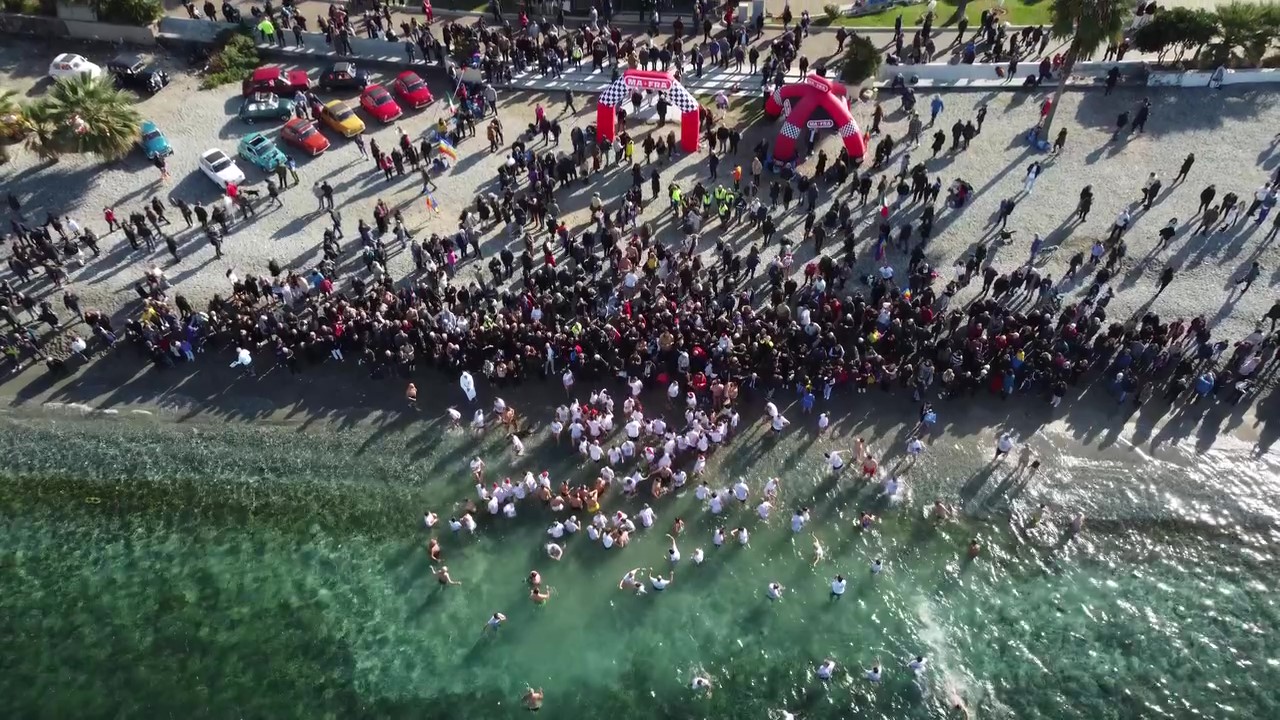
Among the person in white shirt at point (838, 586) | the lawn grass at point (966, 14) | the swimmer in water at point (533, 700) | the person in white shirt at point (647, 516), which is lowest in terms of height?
the swimmer in water at point (533, 700)

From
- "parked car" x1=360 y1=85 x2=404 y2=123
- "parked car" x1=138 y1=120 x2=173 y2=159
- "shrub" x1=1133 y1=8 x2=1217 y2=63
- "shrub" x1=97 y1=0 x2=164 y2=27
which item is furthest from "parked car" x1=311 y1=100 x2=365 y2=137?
"shrub" x1=1133 y1=8 x2=1217 y2=63

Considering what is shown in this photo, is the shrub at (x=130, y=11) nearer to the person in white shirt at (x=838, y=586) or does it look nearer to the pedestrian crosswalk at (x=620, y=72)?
the pedestrian crosswalk at (x=620, y=72)

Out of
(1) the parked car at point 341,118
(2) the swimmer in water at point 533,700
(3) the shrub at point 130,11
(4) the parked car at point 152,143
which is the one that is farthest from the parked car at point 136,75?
(2) the swimmer in water at point 533,700

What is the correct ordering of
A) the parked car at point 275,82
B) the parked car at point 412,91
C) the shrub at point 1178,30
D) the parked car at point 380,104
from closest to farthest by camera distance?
the parked car at point 380,104 < the shrub at point 1178,30 < the parked car at point 412,91 < the parked car at point 275,82

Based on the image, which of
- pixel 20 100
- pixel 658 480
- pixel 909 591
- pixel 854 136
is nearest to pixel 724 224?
pixel 854 136

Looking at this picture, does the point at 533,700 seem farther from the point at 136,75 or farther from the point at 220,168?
the point at 136,75

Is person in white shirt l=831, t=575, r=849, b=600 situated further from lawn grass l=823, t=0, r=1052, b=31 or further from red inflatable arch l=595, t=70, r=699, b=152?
lawn grass l=823, t=0, r=1052, b=31

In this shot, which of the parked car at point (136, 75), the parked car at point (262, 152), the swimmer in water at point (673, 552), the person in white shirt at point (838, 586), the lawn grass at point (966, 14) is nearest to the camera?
the person in white shirt at point (838, 586)

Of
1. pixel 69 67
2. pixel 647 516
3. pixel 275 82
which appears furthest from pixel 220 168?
pixel 647 516
